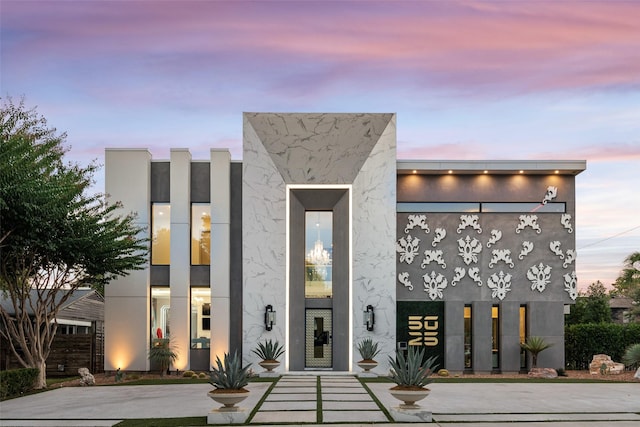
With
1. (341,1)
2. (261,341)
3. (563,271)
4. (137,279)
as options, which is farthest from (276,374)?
(341,1)

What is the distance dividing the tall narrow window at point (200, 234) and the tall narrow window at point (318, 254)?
145 inches

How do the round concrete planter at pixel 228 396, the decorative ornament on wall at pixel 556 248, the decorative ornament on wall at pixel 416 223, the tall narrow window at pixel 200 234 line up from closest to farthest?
the round concrete planter at pixel 228 396 → the tall narrow window at pixel 200 234 → the decorative ornament on wall at pixel 416 223 → the decorative ornament on wall at pixel 556 248

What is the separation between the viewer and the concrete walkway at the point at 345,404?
14.7 m

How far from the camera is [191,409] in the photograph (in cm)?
1630

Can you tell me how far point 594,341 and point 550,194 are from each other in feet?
20.5

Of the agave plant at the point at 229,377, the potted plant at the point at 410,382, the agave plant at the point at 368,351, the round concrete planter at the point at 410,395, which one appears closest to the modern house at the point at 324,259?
the agave plant at the point at 368,351

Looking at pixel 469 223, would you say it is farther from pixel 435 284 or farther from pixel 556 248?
pixel 556 248

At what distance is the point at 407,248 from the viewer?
27938mm

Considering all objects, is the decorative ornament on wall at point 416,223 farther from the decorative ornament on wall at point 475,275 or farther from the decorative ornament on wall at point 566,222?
the decorative ornament on wall at point 566,222

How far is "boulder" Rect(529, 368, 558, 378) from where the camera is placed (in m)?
25.7

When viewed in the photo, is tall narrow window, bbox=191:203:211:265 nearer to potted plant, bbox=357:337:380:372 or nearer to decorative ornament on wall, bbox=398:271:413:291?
potted plant, bbox=357:337:380:372

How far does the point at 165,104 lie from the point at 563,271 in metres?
16.1

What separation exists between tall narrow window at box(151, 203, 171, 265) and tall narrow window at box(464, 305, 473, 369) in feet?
37.5

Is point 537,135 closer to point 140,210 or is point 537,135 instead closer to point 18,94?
point 140,210
